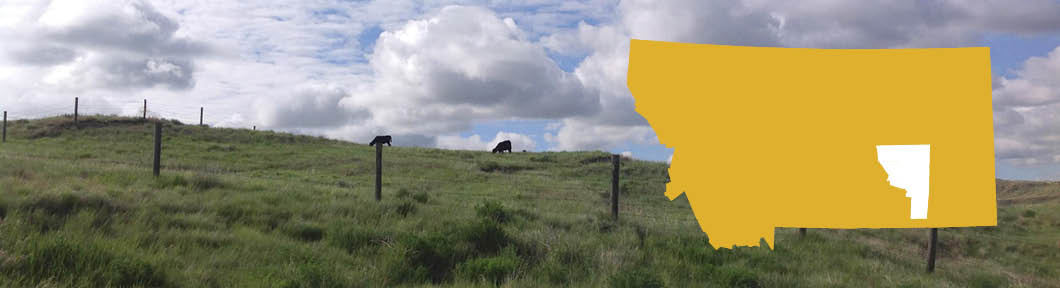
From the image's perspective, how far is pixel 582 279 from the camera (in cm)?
717

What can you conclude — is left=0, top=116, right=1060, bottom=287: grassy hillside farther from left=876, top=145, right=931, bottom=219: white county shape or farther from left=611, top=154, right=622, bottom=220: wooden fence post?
left=876, top=145, right=931, bottom=219: white county shape

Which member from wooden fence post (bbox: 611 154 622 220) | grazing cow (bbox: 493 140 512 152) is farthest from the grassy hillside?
grazing cow (bbox: 493 140 512 152)

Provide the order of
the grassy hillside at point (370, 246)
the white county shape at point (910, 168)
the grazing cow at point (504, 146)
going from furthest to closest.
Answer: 1. the grazing cow at point (504, 146)
2. the white county shape at point (910, 168)
3. the grassy hillside at point (370, 246)

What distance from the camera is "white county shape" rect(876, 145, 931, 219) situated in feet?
28.1

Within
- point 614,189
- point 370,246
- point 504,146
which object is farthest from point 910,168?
point 504,146

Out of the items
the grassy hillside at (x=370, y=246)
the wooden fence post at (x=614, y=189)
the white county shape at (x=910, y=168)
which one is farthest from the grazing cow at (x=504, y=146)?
the white county shape at (x=910, y=168)

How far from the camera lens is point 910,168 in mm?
8586

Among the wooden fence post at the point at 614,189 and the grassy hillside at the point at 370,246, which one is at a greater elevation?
the wooden fence post at the point at 614,189

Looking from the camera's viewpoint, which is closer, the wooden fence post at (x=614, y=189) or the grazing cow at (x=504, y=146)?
the wooden fence post at (x=614, y=189)

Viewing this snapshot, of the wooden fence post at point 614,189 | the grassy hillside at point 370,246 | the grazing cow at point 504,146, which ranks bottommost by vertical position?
the grassy hillside at point 370,246

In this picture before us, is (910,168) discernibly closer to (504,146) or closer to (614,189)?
(614,189)

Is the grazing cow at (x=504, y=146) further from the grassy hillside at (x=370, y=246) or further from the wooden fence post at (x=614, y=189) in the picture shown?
the wooden fence post at (x=614, y=189)

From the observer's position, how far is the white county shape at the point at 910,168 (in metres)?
8.55

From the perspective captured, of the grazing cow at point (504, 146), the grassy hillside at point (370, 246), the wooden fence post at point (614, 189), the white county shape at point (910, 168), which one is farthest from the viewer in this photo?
the grazing cow at point (504, 146)
